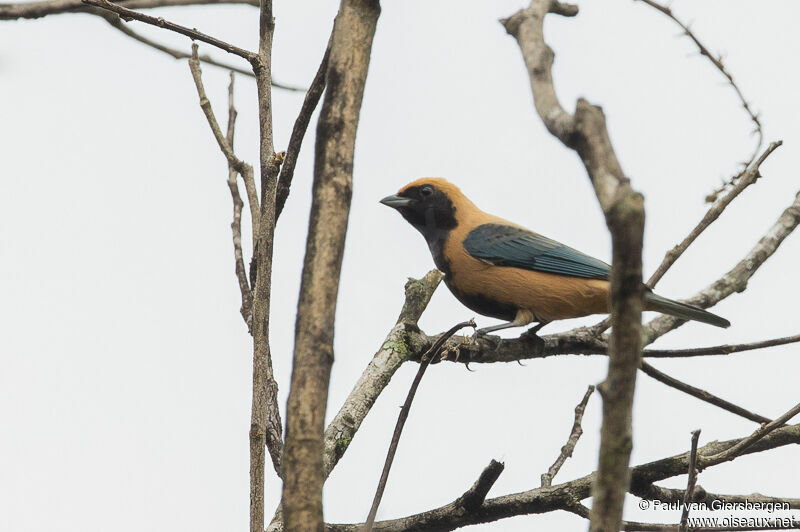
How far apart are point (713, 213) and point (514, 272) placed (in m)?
1.88

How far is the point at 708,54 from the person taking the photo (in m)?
4.41

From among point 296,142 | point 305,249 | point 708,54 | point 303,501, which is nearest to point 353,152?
point 305,249

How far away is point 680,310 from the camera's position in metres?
5.73

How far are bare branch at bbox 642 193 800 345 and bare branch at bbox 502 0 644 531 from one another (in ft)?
15.1

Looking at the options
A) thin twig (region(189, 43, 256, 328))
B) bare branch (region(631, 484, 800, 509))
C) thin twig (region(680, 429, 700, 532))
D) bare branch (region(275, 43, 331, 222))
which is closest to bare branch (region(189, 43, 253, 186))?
thin twig (region(189, 43, 256, 328))

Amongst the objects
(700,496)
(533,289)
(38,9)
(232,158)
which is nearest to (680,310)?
(533,289)

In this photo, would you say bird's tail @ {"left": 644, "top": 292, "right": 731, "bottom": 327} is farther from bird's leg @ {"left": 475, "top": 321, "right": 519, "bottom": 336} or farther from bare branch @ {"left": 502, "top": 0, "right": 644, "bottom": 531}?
bare branch @ {"left": 502, "top": 0, "right": 644, "bottom": 531}

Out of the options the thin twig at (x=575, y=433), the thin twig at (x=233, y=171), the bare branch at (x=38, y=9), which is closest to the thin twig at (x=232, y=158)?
the thin twig at (x=233, y=171)

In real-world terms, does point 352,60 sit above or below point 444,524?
above

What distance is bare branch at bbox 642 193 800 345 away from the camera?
5.95m

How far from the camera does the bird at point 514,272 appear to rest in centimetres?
631

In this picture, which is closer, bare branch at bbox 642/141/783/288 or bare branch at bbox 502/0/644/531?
bare branch at bbox 502/0/644/531

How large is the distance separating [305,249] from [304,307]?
139 millimetres

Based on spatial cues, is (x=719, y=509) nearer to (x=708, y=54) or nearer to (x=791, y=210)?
(x=708, y=54)
